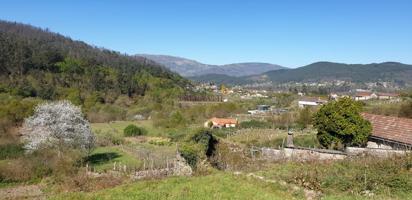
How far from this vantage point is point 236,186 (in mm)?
14094

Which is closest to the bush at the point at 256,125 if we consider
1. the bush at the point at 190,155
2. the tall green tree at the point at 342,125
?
the tall green tree at the point at 342,125

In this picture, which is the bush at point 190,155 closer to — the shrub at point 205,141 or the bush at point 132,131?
the shrub at point 205,141

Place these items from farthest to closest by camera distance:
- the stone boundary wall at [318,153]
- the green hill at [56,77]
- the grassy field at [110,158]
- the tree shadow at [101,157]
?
1. the green hill at [56,77]
2. the tree shadow at [101,157]
3. the grassy field at [110,158]
4. the stone boundary wall at [318,153]

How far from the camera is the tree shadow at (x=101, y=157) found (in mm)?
31631

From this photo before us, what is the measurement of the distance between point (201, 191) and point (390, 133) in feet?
52.7

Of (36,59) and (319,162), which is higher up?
(36,59)

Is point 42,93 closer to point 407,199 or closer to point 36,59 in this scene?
point 36,59

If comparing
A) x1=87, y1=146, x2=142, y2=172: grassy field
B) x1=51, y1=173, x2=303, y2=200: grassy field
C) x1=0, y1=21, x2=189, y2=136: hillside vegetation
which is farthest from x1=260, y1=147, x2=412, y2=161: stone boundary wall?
x1=0, y1=21, x2=189, y2=136: hillside vegetation

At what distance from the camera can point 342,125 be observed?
2419 centimetres

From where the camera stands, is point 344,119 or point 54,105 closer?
point 344,119

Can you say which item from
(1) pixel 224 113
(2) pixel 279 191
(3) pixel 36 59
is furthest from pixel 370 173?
(3) pixel 36 59

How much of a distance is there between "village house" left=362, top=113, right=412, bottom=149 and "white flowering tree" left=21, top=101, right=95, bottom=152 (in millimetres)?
20194

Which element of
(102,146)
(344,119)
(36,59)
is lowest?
(102,146)

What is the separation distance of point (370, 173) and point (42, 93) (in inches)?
2681
